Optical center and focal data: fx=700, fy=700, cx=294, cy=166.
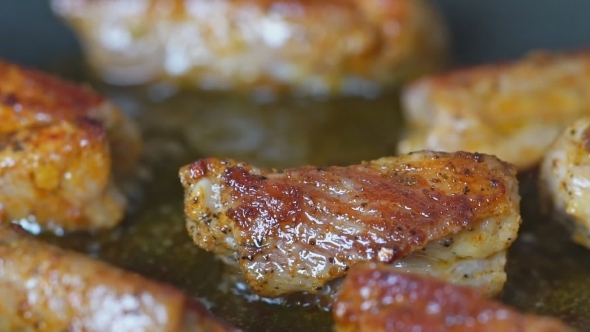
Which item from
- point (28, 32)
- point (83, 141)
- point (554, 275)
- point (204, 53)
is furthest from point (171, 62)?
point (554, 275)

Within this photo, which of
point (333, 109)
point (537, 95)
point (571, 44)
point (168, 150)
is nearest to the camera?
point (537, 95)

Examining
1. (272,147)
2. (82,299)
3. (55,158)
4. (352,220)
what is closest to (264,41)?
(272,147)

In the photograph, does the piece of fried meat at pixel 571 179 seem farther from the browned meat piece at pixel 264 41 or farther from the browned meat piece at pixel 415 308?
the browned meat piece at pixel 264 41

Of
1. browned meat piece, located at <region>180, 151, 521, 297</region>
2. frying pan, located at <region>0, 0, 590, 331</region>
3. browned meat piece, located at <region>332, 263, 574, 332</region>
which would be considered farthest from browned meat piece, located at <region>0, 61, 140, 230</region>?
browned meat piece, located at <region>332, 263, 574, 332</region>

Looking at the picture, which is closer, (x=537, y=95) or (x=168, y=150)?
(x=537, y=95)

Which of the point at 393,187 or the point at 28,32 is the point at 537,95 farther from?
the point at 28,32

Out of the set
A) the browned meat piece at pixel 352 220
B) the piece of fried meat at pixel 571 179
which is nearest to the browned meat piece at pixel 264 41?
the piece of fried meat at pixel 571 179

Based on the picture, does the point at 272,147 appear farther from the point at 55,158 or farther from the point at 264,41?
the point at 55,158

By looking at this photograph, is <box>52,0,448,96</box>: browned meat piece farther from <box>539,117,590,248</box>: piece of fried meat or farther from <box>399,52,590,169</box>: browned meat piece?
<box>539,117,590,248</box>: piece of fried meat
